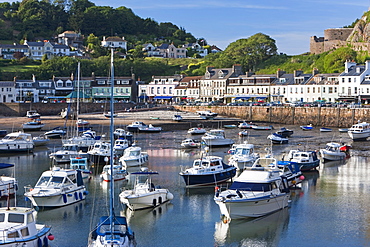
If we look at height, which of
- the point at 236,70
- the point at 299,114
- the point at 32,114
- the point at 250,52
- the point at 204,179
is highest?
the point at 250,52

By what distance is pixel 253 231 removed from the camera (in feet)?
83.7

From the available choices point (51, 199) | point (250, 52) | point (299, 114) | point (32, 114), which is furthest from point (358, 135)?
point (250, 52)

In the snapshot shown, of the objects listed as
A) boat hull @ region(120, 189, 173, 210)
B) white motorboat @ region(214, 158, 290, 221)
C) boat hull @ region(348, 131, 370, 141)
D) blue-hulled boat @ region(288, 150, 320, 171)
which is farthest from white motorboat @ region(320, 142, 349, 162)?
boat hull @ region(120, 189, 173, 210)

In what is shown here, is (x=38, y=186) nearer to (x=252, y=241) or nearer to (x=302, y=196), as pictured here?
(x=252, y=241)

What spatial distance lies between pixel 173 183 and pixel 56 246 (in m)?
13.1

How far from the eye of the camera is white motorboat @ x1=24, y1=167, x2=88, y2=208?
93.1 ft

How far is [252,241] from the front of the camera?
24.5 metres

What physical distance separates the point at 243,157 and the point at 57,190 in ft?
50.3

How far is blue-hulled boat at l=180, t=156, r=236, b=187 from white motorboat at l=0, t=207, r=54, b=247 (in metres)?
13.3

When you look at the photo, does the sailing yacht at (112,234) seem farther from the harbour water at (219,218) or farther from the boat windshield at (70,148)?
the boat windshield at (70,148)

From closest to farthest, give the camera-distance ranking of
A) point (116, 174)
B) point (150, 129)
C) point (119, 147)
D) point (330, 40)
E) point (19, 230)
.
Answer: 1. point (19, 230)
2. point (116, 174)
3. point (119, 147)
4. point (150, 129)
5. point (330, 40)

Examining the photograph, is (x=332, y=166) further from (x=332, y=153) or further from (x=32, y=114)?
(x=32, y=114)

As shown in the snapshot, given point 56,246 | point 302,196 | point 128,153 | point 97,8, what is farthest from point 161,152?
point 97,8

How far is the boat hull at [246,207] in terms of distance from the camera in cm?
2638
